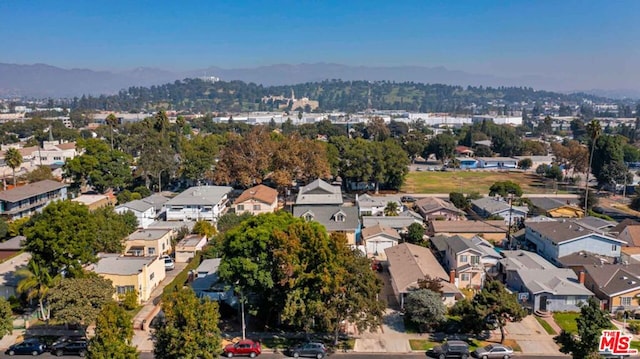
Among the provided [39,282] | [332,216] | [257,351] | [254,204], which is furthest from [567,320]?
[254,204]

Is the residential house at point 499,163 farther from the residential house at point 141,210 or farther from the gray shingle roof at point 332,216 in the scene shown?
the residential house at point 141,210

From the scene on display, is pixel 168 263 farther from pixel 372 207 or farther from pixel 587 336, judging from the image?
pixel 587 336

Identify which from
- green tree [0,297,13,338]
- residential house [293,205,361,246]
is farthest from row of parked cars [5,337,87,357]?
residential house [293,205,361,246]

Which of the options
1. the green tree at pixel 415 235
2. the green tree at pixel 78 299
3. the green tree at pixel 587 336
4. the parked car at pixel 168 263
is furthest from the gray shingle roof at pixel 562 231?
the green tree at pixel 78 299

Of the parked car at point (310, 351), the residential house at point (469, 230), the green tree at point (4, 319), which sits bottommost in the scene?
the parked car at point (310, 351)

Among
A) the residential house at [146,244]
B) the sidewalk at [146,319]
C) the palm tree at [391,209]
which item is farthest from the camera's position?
the palm tree at [391,209]

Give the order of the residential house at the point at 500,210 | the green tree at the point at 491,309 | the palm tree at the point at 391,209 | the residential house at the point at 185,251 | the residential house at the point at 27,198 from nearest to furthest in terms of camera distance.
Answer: the green tree at the point at 491,309 < the residential house at the point at 185,251 < the residential house at the point at 27,198 < the residential house at the point at 500,210 < the palm tree at the point at 391,209

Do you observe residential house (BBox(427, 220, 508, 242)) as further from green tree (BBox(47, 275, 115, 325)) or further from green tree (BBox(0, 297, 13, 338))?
green tree (BBox(0, 297, 13, 338))
